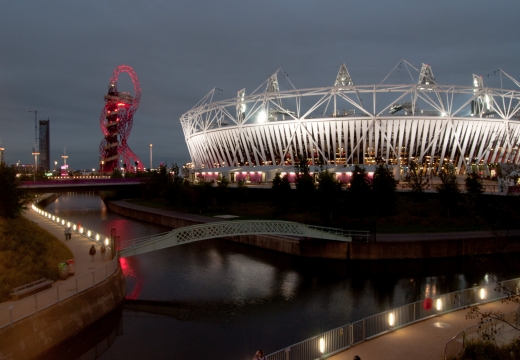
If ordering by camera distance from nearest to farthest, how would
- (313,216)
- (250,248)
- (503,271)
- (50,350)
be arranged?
(50,350) < (503,271) < (250,248) < (313,216)

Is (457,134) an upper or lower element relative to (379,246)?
upper

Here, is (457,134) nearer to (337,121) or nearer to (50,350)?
(337,121)

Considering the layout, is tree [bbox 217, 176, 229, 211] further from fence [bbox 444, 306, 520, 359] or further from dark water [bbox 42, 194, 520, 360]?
fence [bbox 444, 306, 520, 359]

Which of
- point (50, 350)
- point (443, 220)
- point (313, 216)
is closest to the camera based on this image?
point (50, 350)

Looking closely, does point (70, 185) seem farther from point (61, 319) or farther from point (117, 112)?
point (61, 319)

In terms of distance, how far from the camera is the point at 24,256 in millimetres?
16703

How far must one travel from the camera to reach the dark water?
1563 cm

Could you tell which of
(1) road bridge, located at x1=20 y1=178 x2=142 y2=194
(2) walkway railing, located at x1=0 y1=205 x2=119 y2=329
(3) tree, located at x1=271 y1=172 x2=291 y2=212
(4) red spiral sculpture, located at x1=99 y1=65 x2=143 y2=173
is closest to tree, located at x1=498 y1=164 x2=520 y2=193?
(2) walkway railing, located at x1=0 y1=205 x2=119 y2=329

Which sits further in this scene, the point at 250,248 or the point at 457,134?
the point at 457,134

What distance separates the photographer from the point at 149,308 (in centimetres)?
1908

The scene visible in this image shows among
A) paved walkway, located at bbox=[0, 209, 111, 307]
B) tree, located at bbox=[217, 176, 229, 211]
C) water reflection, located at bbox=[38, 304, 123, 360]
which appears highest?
tree, located at bbox=[217, 176, 229, 211]

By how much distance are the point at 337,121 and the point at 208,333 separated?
53.7m

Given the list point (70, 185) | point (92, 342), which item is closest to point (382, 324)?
point (92, 342)

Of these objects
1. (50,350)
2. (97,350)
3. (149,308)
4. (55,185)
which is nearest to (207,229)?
(149,308)
